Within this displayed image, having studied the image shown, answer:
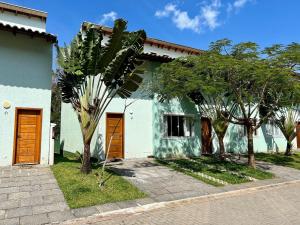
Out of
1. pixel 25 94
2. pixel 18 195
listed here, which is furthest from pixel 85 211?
pixel 25 94

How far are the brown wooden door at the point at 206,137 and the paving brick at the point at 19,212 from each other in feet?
43.5

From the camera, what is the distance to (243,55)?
1134cm

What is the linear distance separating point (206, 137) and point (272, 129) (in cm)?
778

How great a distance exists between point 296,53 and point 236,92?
2936 millimetres

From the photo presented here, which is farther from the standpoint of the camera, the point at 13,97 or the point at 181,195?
the point at 13,97

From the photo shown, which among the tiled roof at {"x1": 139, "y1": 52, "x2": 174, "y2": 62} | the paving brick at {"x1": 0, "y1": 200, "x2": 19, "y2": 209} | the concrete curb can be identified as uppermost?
the tiled roof at {"x1": 139, "y1": 52, "x2": 174, "y2": 62}

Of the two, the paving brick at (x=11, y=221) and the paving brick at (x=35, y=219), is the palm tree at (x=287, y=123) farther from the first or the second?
the paving brick at (x=11, y=221)

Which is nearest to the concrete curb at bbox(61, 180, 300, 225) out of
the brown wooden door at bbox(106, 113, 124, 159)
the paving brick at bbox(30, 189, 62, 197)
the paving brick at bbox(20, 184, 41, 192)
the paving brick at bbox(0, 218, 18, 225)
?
the paving brick at bbox(0, 218, 18, 225)

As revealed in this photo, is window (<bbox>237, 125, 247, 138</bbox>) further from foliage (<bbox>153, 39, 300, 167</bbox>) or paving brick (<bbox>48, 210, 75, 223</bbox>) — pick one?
paving brick (<bbox>48, 210, 75, 223</bbox>)

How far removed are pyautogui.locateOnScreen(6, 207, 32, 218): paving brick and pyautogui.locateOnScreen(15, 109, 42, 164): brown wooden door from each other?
5.08 m

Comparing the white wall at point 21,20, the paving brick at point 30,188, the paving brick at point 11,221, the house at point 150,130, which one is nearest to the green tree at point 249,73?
the house at point 150,130

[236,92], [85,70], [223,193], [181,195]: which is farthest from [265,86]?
[85,70]

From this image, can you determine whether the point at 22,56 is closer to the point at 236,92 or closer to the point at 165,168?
the point at 165,168

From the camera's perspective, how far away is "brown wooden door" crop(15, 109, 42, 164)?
11.3m
